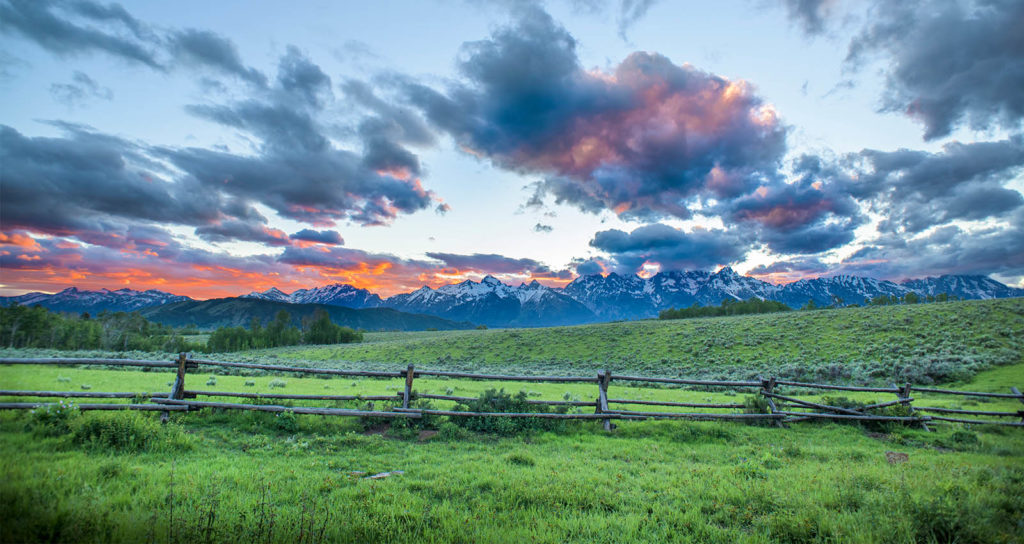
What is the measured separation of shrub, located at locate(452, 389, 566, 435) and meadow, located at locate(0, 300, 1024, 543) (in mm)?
415

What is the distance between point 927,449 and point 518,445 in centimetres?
1029

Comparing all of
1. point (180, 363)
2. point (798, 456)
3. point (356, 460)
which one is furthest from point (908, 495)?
point (180, 363)

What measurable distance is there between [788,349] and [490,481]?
44826 mm

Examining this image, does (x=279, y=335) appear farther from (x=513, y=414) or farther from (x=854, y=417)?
(x=854, y=417)

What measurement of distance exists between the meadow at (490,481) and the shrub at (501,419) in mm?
415

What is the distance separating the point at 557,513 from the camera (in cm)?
523

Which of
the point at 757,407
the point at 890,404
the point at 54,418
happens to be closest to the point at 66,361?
the point at 54,418

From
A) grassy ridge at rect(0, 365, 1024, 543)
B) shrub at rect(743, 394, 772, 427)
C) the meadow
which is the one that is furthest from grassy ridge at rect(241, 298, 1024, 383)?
grassy ridge at rect(0, 365, 1024, 543)

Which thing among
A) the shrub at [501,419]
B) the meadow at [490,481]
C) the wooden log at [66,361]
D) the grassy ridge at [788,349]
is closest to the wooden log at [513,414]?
the shrub at [501,419]

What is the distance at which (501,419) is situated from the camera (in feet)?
34.1

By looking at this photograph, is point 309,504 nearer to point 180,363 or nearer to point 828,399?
point 180,363

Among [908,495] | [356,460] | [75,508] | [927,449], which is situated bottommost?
[927,449]

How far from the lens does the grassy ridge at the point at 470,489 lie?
384 centimetres

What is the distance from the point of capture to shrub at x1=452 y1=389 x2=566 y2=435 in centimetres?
1019
